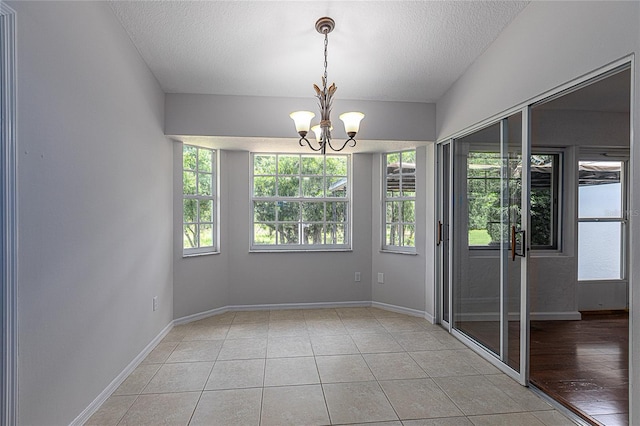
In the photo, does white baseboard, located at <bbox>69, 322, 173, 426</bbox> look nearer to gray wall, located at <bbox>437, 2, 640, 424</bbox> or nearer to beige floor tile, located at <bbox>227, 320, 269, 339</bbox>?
beige floor tile, located at <bbox>227, 320, 269, 339</bbox>

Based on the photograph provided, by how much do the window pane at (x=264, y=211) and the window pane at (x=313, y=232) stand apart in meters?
0.46

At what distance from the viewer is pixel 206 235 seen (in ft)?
13.3

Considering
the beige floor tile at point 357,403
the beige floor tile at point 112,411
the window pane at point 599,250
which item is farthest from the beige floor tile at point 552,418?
the beige floor tile at point 112,411

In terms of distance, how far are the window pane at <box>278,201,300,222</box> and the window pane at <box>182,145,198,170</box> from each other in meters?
1.20

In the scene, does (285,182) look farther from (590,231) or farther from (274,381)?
(590,231)

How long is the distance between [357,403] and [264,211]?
274 cm

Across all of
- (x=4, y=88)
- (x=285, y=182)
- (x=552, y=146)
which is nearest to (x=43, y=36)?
(x=4, y=88)

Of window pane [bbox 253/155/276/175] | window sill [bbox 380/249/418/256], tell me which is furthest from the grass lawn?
window pane [bbox 253/155/276/175]

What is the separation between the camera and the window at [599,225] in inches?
146

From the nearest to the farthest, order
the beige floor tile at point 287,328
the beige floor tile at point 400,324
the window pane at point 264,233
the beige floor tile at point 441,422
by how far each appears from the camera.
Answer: the beige floor tile at point 441,422 → the beige floor tile at point 287,328 → the beige floor tile at point 400,324 → the window pane at point 264,233

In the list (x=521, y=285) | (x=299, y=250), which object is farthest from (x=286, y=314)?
(x=521, y=285)

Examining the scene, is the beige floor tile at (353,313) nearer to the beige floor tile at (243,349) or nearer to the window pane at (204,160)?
the beige floor tile at (243,349)

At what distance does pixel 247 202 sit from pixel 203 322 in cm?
156

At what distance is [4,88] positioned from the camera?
1409mm
